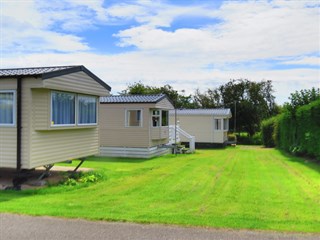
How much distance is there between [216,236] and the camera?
5152 mm

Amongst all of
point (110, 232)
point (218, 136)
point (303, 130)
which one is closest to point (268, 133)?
point (218, 136)

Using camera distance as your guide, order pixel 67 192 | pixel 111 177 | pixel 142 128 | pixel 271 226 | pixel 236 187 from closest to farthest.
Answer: pixel 271 226 → pixel 67 192 → pixel 236 187 → pixel 111 177 → pixel 142 128

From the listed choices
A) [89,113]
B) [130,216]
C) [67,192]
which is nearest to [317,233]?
[130,216]

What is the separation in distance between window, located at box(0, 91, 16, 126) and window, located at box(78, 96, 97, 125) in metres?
2.24

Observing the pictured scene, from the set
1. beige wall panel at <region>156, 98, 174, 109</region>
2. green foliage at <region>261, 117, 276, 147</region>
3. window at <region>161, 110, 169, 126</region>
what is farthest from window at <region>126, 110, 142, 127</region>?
green foliage at <region>261, 117, 276, 147</region>

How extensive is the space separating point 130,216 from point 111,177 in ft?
16.5

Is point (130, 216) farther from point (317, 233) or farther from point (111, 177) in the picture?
point (111, 177)

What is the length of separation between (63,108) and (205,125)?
71.8 feet

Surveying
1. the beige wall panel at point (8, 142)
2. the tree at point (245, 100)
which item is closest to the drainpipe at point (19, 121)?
the beige wall panel at point (8, 142)

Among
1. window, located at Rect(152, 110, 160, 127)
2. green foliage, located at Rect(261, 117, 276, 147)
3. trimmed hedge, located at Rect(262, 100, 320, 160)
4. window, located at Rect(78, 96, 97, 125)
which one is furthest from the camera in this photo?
green foliage, located at Rect(261, 117, 276, 147)

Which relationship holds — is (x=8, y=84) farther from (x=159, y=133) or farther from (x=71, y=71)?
(x=159, y=133)

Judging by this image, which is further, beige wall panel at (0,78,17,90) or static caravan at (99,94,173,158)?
static caravan at (99,94,173,158)

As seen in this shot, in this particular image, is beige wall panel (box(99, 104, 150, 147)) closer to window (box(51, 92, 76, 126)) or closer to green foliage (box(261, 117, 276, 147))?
window (box(51, 92, 76, 126))

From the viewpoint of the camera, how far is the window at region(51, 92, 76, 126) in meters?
9.46
